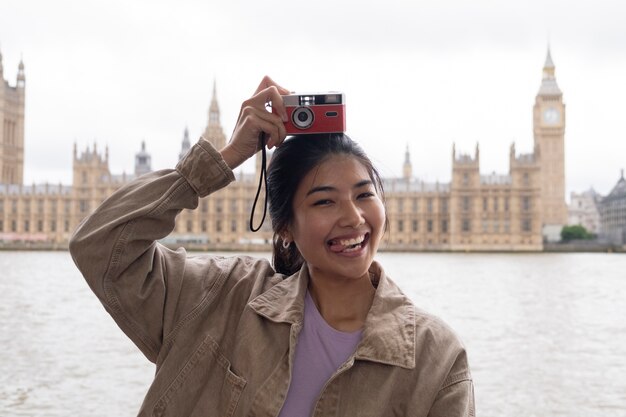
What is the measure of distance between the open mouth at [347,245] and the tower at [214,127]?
62.7 meters

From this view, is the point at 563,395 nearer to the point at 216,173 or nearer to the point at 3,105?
the point at 216,173

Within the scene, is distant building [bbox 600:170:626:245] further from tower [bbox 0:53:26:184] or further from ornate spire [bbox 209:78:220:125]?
tower [bbox 0:53:26:184]

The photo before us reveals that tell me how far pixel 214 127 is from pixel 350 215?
67320 mm

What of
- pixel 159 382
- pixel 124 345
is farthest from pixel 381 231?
pixel 124 345

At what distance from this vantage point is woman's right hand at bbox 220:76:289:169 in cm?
187

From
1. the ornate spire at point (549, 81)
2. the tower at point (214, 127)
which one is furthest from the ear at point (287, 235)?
the ornate spire at point (549, 81)

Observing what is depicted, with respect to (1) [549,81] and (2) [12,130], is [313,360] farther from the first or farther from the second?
(2) [12,130]

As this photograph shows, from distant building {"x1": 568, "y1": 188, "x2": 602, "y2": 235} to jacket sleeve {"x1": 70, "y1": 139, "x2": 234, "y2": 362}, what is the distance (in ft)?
357

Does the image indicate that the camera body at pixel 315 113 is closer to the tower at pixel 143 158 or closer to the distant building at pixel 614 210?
the tower at pixel 143 158

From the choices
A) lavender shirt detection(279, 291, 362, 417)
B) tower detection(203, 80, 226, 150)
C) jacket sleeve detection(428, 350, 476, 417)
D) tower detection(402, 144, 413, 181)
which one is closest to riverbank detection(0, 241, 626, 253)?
tower detection(203, 80, 226, 150)

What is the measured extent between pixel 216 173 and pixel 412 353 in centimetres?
60

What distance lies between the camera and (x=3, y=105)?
244 feet

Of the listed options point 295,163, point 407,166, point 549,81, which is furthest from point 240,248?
point 295,163

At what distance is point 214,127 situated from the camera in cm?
6825
